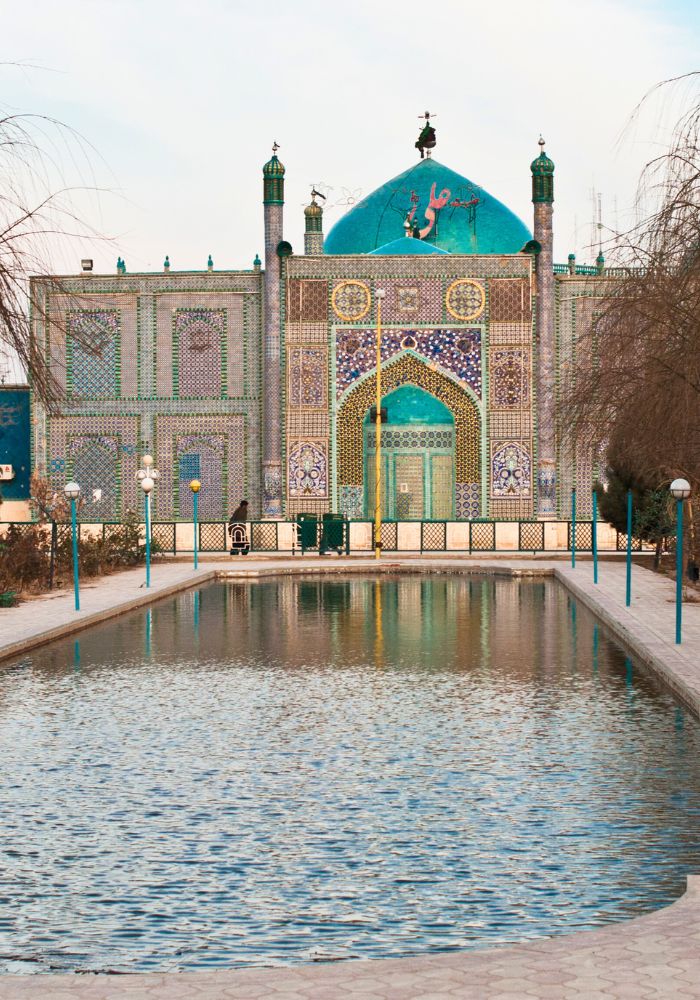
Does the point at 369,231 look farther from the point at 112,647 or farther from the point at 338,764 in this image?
the point at 338,764

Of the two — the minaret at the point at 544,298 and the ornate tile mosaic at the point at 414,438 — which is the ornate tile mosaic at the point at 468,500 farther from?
the minaret at the point at 544,298

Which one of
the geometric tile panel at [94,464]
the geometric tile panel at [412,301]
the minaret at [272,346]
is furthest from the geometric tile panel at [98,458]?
the geometric tile panel at [412,301]

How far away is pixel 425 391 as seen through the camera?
36.7m

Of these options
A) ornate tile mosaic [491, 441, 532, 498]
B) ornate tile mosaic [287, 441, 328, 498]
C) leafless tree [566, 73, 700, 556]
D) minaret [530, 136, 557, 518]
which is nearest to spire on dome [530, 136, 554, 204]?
minaret [530, 136, 557, 518]

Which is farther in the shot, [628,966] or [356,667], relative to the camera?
[356,667]

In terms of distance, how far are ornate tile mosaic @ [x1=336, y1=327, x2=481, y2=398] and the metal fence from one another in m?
3.60

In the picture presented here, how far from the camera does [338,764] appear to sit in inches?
339

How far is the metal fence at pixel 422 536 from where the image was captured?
113 feet

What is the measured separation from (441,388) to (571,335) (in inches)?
133

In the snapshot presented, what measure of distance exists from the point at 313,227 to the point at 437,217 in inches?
134

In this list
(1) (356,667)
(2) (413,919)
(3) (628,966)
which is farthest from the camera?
(1) (356,667)

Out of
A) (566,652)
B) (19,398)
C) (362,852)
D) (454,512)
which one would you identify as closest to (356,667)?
(566,652)

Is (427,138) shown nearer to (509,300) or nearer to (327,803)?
(509,300)

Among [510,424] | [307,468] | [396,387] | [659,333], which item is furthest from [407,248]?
[659,333]
